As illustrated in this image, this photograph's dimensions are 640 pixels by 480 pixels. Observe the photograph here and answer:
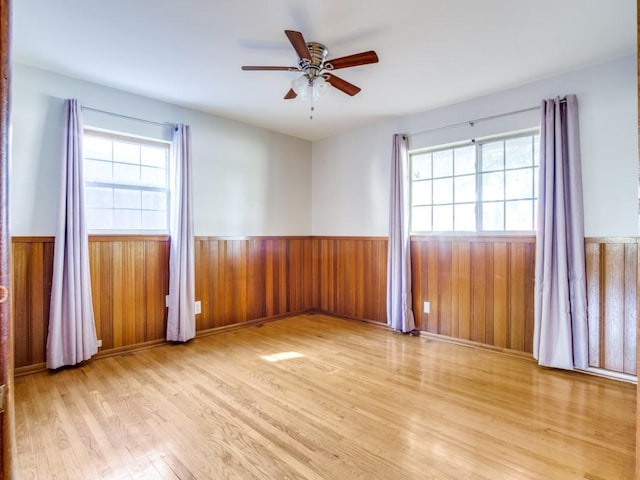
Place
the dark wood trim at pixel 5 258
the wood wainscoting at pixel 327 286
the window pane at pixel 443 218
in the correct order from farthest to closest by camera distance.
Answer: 1. the window pane at pixel 443 218
2. the wood wainscoting at pixel 327 286
3. the dark wood trim at pixel 5 258

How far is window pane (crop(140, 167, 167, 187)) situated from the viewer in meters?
3.67

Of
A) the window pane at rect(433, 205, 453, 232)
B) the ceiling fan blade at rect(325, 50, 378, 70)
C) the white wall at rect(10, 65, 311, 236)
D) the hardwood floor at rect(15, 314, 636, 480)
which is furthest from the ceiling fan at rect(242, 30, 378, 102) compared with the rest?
the hardwood floor at rect(15, 314, 636, 480)

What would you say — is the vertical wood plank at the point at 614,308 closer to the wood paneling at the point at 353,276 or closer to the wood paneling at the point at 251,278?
the wood paneling at the point at 353,276

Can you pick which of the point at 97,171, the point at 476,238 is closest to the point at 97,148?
the point at 97,171

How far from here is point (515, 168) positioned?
11.2ft

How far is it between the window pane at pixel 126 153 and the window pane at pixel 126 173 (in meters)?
0.05

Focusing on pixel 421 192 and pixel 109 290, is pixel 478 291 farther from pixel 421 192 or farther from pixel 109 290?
pixel 109 290

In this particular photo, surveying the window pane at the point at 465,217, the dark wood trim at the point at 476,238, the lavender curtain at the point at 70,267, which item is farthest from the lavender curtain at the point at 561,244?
the lavender curtain at the point at 70,267

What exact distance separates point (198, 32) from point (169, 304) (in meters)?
2.67

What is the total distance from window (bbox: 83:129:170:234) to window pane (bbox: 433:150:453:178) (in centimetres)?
314

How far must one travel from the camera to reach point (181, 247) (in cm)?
369

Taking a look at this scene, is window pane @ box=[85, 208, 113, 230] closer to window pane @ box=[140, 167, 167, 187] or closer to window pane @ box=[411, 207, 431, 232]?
window pane @ box=[140, 167, 167, 187]

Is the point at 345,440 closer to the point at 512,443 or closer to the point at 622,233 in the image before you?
the point at 512,443

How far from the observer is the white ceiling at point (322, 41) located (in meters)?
2.14
